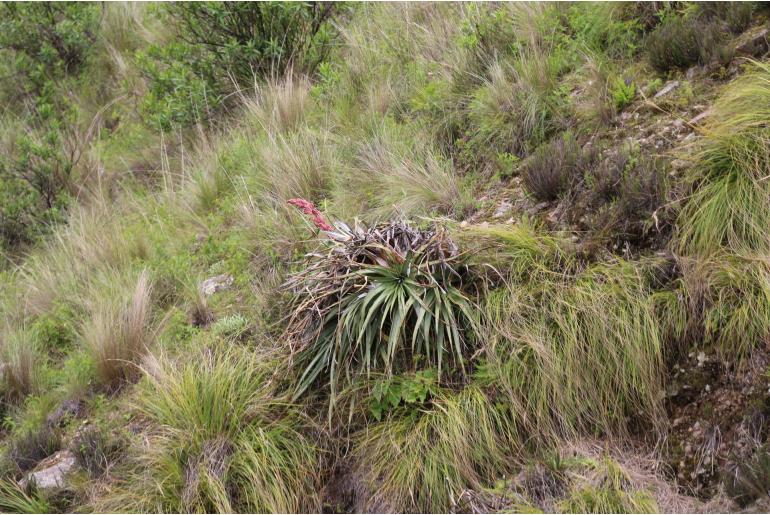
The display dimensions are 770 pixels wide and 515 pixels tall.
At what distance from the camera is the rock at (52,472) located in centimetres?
437

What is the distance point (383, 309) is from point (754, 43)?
3.03 meters

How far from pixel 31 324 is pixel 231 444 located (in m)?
3.32

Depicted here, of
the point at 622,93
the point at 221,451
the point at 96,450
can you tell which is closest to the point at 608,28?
the point at 622,93

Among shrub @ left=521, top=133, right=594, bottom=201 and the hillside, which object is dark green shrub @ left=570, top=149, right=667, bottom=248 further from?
shrub @ left=521, top=133, right=594, bottom=201

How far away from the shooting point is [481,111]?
18.2 ft

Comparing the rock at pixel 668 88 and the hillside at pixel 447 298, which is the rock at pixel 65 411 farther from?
the rock at pixel 668 88

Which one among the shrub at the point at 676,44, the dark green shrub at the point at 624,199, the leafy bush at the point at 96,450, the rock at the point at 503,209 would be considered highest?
the shrub at the point at 676,44

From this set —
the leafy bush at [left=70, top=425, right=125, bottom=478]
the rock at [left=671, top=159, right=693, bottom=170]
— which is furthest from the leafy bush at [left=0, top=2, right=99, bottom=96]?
the rock at [left=671, top=159, right=693, bottom=170]

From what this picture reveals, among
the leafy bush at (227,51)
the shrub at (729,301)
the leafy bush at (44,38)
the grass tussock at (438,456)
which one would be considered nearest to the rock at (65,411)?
the grass tussock at (438,456)

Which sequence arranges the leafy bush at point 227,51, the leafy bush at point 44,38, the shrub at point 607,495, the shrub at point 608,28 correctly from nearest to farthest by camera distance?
the shrub at point 607,495, the shrub at point 608,28, the leafy bush at point 227,51, the leafy bush at point 44,38

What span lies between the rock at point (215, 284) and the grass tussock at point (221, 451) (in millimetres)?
1391

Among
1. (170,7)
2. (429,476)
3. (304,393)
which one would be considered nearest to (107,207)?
(170,7)

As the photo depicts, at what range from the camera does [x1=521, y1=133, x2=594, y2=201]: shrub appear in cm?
453

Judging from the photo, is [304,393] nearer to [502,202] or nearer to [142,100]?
[502,202]
